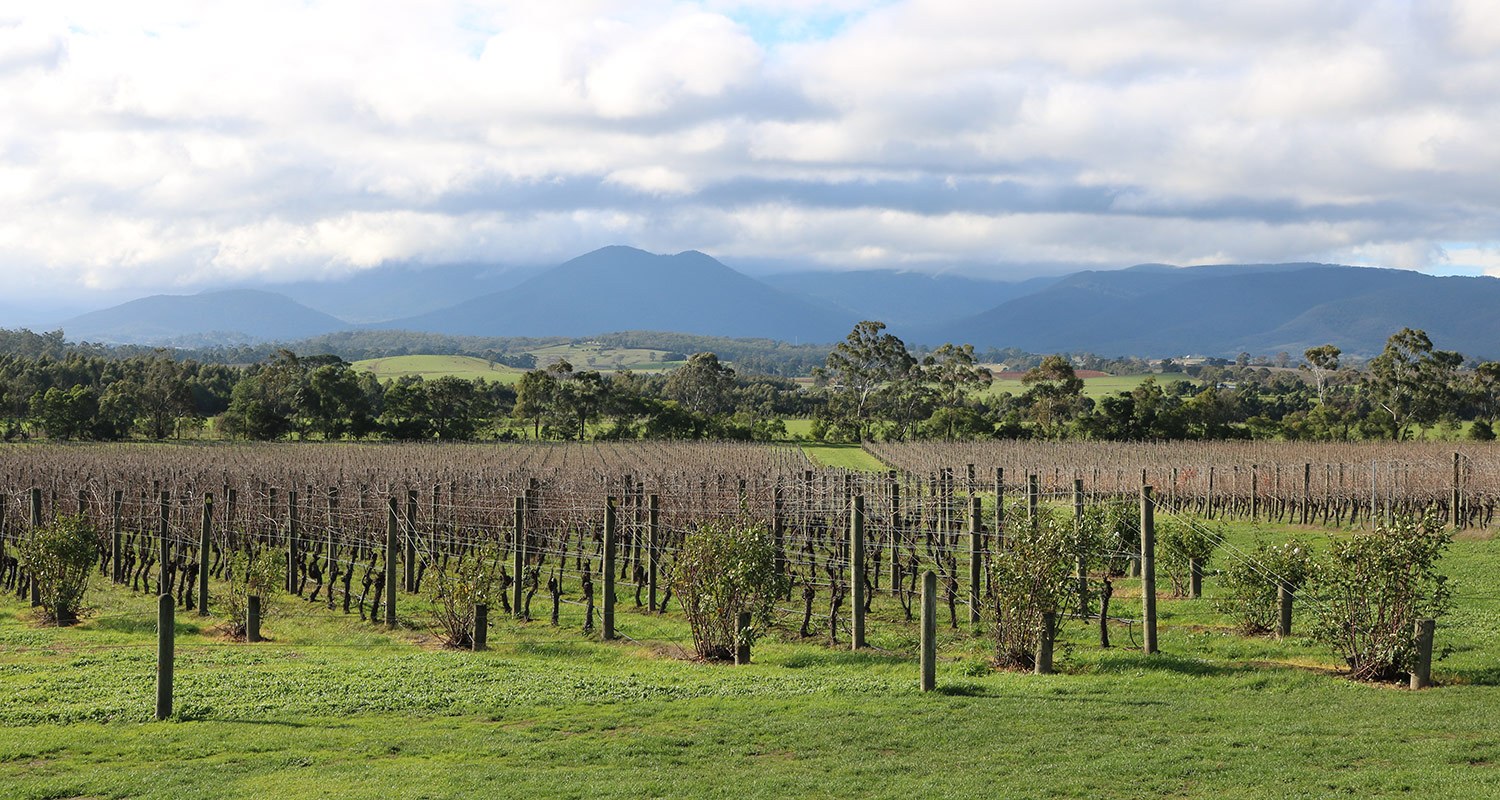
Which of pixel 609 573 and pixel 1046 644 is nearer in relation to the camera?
pixel 1046 644

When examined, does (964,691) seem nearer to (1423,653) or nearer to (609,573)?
(1423,653)

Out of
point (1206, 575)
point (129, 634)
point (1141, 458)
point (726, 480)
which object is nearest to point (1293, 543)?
point (1206, 575)

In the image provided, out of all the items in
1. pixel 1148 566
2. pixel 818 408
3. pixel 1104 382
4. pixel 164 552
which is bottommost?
pixel 164 552

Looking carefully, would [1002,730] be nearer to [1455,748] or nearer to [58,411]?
[1455,748]

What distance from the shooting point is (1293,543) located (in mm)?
14523

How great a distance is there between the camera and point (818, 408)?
320 feet

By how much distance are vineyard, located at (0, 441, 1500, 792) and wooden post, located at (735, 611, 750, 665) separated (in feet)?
1.79

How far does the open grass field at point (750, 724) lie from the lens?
8.32m

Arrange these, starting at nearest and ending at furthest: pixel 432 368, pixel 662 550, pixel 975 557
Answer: pixel 975 557 → pixel 662 550 → pixel 432 368

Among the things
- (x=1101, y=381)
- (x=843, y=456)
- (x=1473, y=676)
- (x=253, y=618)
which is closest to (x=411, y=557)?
(x=253, y=618)

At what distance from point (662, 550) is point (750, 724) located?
13.4m

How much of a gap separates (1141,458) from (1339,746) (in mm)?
42418

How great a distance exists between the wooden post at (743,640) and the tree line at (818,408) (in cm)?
6065

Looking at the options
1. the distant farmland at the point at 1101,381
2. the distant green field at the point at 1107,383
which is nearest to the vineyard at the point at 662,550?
the distant green field at the point at 1107,383
